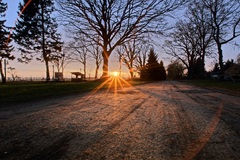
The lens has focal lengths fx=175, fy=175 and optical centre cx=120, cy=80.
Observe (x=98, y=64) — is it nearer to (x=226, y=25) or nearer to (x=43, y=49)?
(x=43, y=49)

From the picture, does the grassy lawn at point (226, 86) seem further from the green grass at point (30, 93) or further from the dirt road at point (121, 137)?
the green grass at point (30, 93)

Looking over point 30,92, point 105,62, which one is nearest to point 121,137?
point 30,92

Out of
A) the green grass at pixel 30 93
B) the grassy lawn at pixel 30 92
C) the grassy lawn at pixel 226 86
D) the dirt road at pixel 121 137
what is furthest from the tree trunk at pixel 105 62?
the dirt road at pixel 121 137

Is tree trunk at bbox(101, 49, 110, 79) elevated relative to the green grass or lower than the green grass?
elevated

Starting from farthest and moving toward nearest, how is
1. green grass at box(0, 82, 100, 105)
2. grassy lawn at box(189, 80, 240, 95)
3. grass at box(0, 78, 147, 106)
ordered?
grassy lawn at box(189, 80, 240, 95) → green grass at box(0, 82, 100, 105) → grass at box(0, 78, 147, 106)

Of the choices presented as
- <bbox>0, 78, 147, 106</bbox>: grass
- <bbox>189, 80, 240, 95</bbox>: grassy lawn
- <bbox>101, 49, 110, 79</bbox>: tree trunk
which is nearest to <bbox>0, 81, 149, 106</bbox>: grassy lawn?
<bbox>0, 78, 147, 106</bbox>: grass

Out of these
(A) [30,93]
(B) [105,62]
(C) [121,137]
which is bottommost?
(C) [121,137]

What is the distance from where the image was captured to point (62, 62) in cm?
5669

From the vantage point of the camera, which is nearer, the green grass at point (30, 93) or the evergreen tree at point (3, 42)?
the green grass at point (30, 93)

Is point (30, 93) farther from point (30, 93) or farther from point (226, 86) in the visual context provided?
point (226, 86)

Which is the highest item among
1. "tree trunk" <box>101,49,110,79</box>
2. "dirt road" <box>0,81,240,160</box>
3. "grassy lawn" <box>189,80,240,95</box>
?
"tree trunk" <box>101,49,110,79</box>

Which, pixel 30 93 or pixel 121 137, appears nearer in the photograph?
pixel 121 137

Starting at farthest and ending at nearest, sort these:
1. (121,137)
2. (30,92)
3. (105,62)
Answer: (105,62)
(30,92)
(121,137)

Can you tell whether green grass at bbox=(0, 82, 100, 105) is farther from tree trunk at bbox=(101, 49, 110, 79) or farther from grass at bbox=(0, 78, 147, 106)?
tree trunk at bbox=(101, 49, 110, 79)
